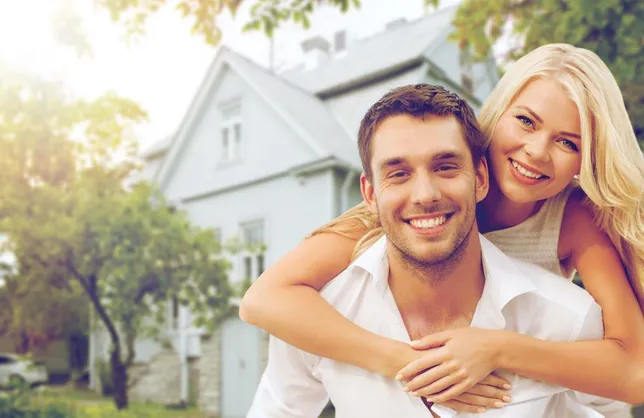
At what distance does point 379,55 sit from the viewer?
36.0 feet

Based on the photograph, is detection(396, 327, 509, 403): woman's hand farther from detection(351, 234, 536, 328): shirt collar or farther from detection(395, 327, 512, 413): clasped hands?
detection(351, 234, 536, 328): shirt collar

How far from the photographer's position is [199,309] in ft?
28.8

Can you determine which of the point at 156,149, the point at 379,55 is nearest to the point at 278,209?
the point at 379,55

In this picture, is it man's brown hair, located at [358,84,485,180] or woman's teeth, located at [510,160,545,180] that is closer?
man's brown hair, located at [358,84,485,180]

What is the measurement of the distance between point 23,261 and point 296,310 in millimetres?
8274

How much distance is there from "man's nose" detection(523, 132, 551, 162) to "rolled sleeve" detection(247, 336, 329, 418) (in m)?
0.77

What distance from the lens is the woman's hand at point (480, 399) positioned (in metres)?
1.51

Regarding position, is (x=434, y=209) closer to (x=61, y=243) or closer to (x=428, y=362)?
(x=428, y=362)

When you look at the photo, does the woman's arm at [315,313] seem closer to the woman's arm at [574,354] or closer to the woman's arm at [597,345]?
the woman's arm at [574,354]

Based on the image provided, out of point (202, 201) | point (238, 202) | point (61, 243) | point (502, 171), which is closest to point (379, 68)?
point (238, 202)

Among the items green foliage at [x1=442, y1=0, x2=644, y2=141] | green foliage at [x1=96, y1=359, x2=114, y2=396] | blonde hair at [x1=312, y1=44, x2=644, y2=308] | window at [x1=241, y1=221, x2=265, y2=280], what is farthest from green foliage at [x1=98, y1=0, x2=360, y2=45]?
green foliage at [x1=96, y1=359, x2=114, y2=396]

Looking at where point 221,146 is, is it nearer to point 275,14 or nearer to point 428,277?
point 275,14

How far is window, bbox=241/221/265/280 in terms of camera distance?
10.8 m

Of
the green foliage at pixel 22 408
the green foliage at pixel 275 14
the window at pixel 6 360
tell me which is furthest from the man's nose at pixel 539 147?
the window at pixel 6 360
